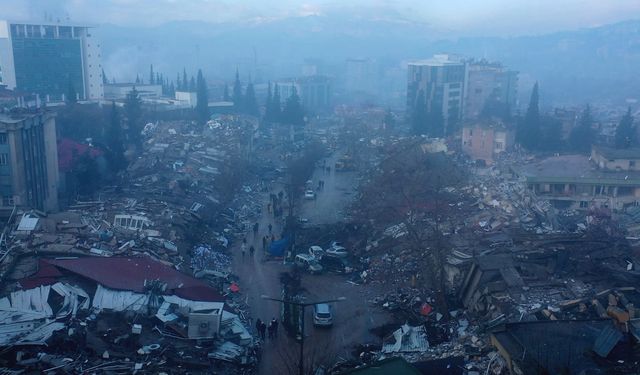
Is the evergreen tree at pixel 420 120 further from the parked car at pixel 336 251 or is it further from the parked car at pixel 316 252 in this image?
the parked car at pixel 316 252

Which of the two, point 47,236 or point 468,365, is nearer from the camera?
point 468,365

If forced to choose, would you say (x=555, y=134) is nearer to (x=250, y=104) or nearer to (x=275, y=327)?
(x=275, y=327)

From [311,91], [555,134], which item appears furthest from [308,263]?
[311,91]

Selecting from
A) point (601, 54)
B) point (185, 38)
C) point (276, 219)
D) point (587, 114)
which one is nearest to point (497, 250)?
point (276, 219)

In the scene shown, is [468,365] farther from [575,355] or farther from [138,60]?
[138,60]

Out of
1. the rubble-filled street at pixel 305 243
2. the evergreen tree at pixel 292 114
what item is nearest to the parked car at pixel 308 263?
the rubble-filled street at pixel 305 243

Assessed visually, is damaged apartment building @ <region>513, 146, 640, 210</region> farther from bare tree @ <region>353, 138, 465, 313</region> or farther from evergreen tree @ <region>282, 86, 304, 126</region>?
evergreen tree @ <region>282, 86, 304, 126</region>
